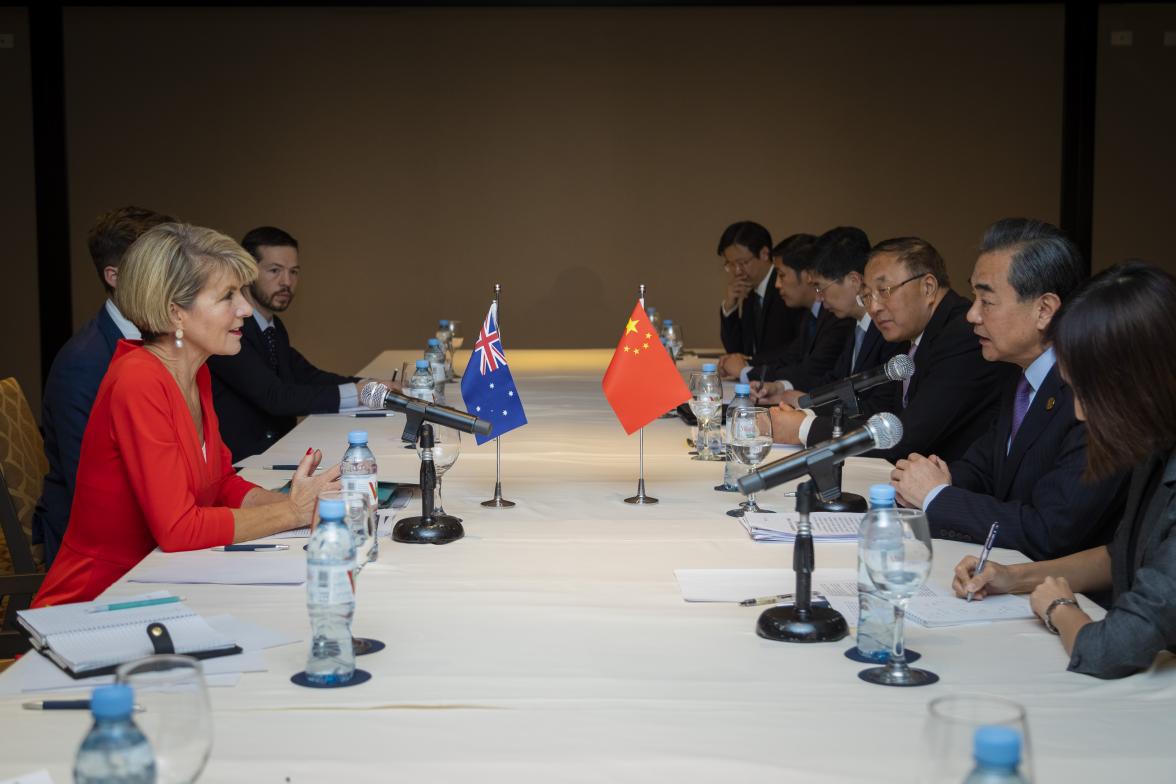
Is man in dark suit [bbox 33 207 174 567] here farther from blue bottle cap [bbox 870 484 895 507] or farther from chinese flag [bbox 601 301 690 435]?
blue bottle cap [bbox 870 484 895 507]

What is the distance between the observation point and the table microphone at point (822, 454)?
71.9 inches

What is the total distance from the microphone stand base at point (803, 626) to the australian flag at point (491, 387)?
1.08m

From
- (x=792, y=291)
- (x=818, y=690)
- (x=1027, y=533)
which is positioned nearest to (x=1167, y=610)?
(x=818, y=690)

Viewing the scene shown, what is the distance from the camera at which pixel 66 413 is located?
3020 mm

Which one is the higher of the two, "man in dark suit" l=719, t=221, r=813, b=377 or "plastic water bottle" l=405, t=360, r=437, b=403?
"man in dark suit" l=719, t=221, r=813, b=377

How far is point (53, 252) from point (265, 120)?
5.55 ft

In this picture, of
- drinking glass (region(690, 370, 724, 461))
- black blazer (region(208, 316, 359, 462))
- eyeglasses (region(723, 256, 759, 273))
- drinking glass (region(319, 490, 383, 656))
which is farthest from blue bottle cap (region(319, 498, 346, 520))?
eyeglasses (region(723, 256, 759, 273))

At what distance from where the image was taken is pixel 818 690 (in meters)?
1.64

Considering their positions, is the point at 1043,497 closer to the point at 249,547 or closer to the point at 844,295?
the point at 249,547

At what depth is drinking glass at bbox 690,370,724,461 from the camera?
3.48 metres

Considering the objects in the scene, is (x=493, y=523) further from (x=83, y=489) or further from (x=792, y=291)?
(x=792, y=291)

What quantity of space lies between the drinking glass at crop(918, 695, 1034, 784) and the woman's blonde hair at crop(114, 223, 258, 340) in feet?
6.77

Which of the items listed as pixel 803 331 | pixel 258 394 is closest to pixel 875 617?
pixel 258 394

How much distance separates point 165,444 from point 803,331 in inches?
164
